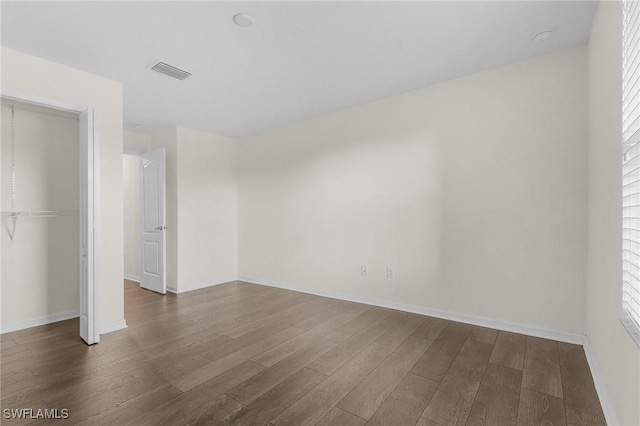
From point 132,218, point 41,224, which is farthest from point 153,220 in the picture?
point 41,224

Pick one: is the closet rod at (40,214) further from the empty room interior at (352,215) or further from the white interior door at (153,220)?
the white interior door at (153,220)

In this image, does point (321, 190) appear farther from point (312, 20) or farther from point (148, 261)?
point (148, 261)

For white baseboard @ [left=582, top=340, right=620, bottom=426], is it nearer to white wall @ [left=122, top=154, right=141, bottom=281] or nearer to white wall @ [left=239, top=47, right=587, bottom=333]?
white wall @ [left=239, top=47, right=587, bottom=333]

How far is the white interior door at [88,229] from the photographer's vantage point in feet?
9.02

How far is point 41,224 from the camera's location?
134 inches

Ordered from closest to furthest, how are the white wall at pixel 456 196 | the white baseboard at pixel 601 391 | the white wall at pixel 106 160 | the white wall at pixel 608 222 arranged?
the white wall at pixel 608 222, the white baseboard at pixel 601 391, the white wall at pixel 456 196, the white wall at pixel 106 160

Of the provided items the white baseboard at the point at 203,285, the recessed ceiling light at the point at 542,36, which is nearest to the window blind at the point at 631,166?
the recessed ceiling light at the point at 542,36

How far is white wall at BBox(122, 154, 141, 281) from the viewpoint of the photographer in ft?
18.0

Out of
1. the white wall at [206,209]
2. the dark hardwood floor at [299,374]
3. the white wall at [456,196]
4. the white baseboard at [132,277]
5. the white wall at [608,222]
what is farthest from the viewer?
the white baseboard at [132,277]

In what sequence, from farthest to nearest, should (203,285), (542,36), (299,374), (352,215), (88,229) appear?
(203,285) → (352,215) → (88,229) → (542,36) → (299,374)

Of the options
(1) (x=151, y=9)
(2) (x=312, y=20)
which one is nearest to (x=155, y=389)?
(1) (x=151, y=9)

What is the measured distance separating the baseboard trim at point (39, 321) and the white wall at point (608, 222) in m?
4.87

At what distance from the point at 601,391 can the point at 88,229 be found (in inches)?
164

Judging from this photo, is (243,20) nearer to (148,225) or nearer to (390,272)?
(390,272)
